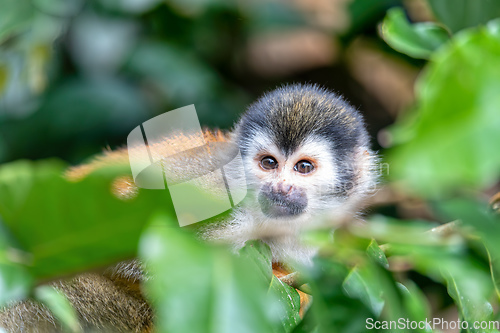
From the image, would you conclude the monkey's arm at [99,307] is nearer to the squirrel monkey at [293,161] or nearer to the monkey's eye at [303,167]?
the squirrel monkey at [293,161]

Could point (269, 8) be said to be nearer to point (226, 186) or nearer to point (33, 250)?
point (226, 186)

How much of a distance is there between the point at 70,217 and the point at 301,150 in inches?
39.9

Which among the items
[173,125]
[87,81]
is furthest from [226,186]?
[87,81]

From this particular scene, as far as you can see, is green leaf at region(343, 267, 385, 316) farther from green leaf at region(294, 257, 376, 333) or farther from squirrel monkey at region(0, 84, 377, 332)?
squirrel monkey at region(0, 84, 377, 332)

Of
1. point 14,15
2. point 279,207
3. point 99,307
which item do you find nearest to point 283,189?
point 279,207

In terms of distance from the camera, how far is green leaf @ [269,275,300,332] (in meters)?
0.82

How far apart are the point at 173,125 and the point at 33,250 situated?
1177mm

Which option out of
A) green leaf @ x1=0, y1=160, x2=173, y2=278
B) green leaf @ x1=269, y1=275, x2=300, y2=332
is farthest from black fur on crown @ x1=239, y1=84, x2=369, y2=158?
green leaf @ x1=0, y1=160, x2=173, y2=278

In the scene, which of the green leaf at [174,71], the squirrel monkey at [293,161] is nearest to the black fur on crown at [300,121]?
the squirrel monkey at [293,161]

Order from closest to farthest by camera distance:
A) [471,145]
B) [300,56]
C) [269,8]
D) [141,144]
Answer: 1. [471,145]
2. [141,144]
3. [269,8]
4. [300,56]

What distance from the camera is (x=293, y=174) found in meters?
1.51

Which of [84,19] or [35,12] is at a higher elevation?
[35,12]

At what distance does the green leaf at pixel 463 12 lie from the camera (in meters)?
1.45

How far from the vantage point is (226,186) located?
4.04 feet
